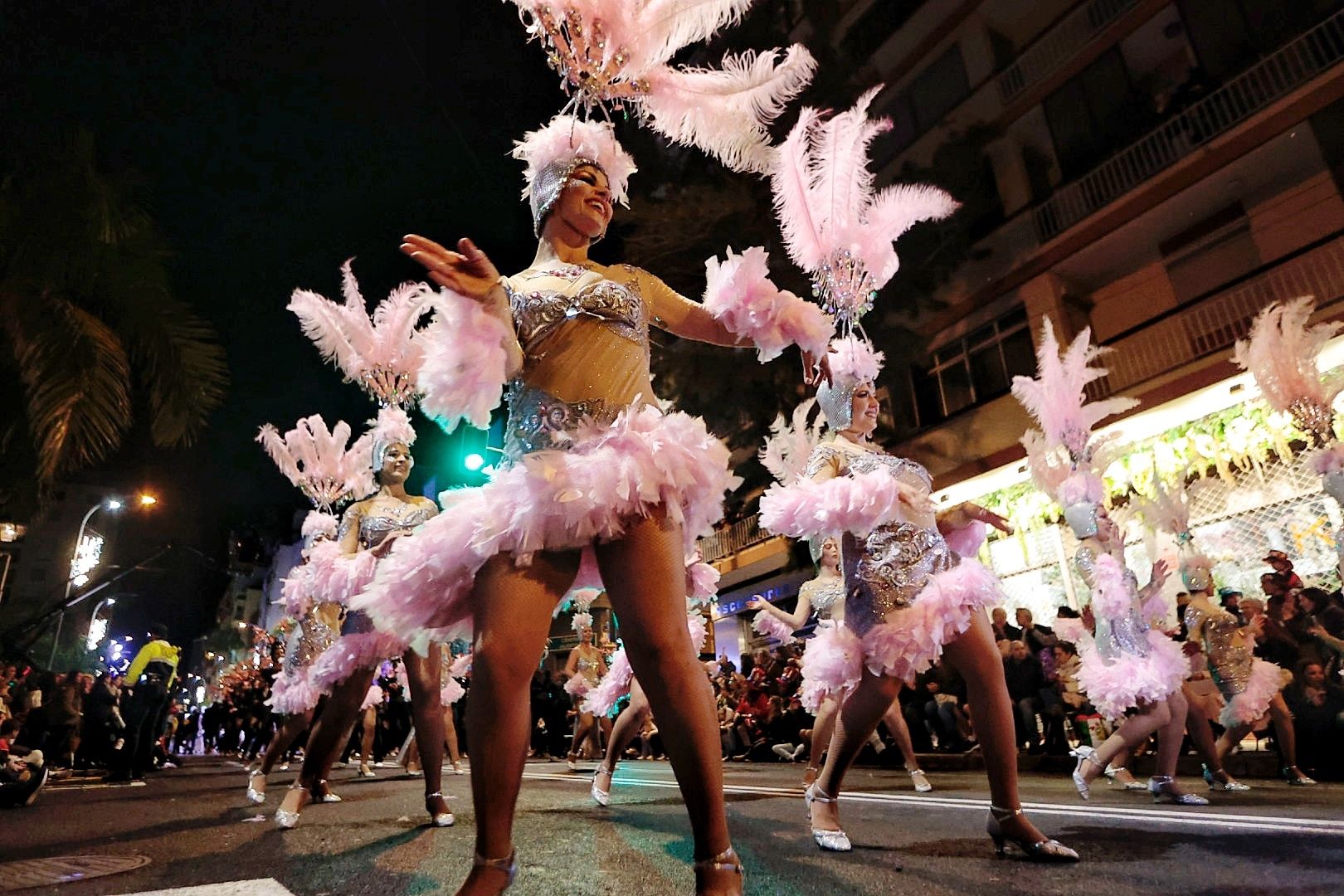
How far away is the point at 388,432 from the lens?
511cm

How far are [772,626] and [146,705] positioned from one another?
8.71 metres

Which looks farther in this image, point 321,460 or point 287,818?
point 321,460

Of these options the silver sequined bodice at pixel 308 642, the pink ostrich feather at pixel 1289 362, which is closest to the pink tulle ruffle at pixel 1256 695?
the pink ostrich feather at pixel 1289 362

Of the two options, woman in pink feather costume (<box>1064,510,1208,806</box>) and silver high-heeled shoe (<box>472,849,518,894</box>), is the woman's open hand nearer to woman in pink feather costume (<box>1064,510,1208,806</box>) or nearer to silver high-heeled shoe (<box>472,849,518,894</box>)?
silver high-heeled shoe (<box>472,849,518,894</box>)

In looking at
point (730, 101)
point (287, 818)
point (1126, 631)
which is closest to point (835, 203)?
point (730, 101)

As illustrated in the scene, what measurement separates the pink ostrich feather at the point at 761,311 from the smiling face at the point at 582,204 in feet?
1.36

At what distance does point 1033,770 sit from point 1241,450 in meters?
5.39

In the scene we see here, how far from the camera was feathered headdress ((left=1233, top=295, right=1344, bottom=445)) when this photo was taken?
20.5 feet

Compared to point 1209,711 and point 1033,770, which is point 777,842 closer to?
point 1209,711

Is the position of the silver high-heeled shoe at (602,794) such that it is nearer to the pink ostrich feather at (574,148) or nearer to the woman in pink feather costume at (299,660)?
the woman in pink feather costume at (299,660)

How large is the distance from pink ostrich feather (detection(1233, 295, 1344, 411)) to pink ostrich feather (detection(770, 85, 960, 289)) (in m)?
4.21

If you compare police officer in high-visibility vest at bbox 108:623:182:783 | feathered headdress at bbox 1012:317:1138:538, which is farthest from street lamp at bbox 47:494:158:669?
feathered headdress at bbox 1012:317:1138:538

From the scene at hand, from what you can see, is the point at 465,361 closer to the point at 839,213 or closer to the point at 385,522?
the point at 839,213

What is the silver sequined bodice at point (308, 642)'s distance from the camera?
6277 mm
